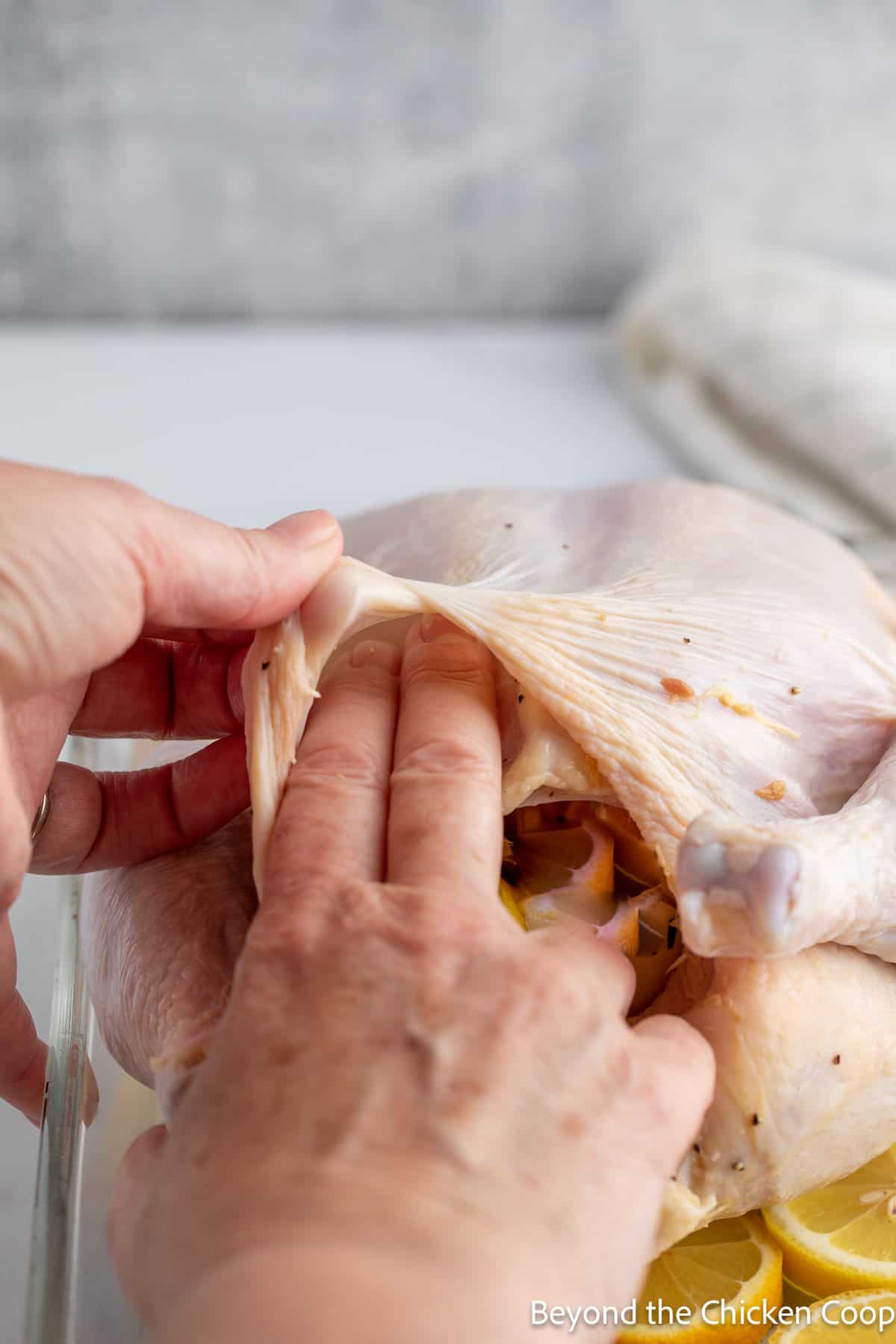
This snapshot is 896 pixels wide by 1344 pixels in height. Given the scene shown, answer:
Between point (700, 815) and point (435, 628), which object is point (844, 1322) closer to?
point (700, 815)

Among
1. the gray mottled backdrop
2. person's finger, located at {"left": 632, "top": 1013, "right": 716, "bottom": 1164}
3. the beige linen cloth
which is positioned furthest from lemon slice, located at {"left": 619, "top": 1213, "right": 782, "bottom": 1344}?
the gray mottled backdrop

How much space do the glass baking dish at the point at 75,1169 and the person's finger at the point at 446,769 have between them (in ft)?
1.04

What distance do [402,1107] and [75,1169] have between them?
1.20 ft

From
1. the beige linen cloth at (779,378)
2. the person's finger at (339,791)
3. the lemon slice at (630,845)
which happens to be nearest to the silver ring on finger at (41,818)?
the person's finger at (339,791)

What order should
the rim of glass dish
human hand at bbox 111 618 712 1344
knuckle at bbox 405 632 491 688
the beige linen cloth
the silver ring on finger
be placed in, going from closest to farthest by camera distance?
human hand at bbox 111 618 712 1344, the rim of glass dish, knuckle at bbox 405 632 491 688, the silver ring on finger, the beige linen cloth

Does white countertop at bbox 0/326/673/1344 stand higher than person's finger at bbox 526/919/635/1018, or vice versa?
person's finger at bbox 526/919/635/1018

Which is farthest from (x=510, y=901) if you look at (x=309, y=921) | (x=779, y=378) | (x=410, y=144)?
(x=410, y=144)

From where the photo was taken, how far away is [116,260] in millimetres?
2393

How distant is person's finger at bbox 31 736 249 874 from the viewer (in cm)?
100

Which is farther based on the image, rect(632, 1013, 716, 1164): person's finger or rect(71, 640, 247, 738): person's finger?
rect(71, 640, 247, 738): person's finger

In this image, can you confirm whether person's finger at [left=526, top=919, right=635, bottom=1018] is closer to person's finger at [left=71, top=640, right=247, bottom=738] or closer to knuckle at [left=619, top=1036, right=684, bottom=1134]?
knuckle at [left=619, top=1036, right=684, bottom=1134]

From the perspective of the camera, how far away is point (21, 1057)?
0.97 metres

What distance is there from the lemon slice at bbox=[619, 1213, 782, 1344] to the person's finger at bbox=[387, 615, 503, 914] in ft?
1.14

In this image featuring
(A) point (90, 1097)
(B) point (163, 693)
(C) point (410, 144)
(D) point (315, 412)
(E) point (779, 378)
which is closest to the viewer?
(A) point (90, 1097)
